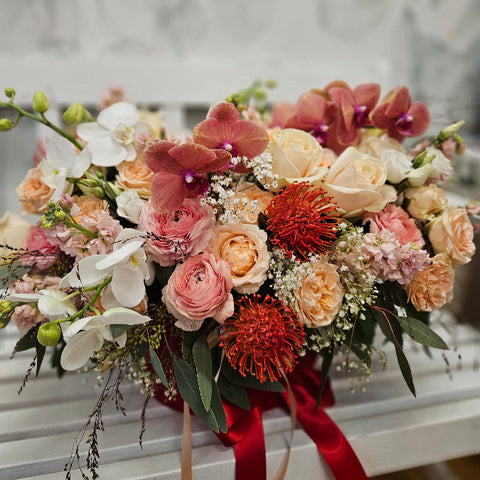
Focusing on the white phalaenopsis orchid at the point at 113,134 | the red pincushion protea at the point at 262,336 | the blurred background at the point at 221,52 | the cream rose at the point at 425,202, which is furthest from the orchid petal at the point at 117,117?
the blurred background at the point at 221,52

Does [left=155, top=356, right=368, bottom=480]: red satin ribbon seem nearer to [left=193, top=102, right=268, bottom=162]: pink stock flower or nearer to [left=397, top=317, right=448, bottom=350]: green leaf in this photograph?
[left=397, top=317, right=448, bottom=350]: green leaf

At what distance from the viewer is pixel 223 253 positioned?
551 millimetres

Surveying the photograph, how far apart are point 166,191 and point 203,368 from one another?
23 cm

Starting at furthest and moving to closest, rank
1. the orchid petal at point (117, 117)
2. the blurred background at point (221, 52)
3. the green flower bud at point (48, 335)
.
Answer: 1. the blurred background at point (221, 52)
2. the orchid petal at point (117, 117)
3. the green flower bud at point (48, 335)

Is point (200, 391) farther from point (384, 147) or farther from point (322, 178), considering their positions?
point (384, 147)

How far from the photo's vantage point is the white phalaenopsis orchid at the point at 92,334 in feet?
1.57

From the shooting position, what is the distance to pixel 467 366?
851 mm

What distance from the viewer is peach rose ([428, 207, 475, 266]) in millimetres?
606

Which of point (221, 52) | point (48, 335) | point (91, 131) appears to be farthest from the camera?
point (221, 52)

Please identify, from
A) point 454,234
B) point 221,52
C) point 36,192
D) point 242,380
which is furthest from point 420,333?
point 221,52

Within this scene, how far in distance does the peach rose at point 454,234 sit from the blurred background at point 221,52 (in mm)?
628

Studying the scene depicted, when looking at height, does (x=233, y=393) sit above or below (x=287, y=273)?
below

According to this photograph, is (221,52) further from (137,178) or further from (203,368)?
(203,368)

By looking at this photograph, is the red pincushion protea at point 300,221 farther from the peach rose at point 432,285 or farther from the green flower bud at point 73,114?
the green flower bud at point 73,114
